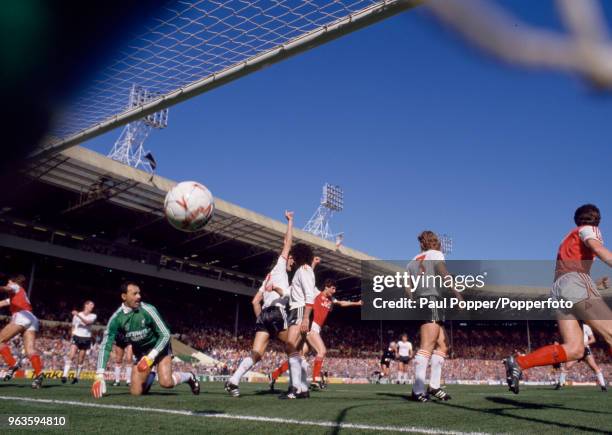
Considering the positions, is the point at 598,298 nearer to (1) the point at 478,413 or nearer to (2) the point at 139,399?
(1) the point at 478,413

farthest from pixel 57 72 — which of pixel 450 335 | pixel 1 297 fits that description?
pixel 450 335

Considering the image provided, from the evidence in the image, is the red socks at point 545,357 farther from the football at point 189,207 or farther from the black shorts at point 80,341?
the black shorts at point 80,341

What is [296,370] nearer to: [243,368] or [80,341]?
[243,368]

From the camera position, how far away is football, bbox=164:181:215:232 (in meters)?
6.39

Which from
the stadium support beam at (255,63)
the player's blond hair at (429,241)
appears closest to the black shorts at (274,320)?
the player's blond hair at (429,241)

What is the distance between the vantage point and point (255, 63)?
622cm

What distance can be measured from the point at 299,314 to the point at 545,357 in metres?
3.14

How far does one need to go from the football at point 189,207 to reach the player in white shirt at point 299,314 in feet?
4.73

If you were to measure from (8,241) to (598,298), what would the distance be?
28423 mm

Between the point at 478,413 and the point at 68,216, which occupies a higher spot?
the point at 68,216

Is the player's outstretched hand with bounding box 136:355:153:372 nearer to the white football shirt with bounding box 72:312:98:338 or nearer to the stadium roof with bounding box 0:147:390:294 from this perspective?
the white football shirt with bounding box 72:312:98:338

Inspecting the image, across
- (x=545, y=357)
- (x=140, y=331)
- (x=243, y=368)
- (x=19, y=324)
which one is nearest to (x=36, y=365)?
(x=19, y=324)

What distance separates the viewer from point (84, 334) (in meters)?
12.9

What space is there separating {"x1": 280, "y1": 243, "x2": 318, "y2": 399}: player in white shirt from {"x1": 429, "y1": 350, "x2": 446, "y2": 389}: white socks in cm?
161
